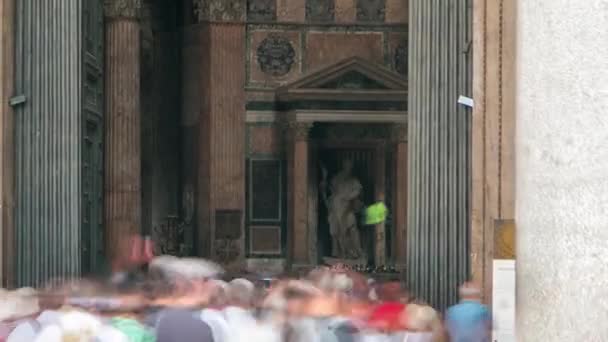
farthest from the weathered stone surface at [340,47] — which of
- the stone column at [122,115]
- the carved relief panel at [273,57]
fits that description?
the stone column at [122,115]

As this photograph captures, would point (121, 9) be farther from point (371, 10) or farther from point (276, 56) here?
point (371, 10)

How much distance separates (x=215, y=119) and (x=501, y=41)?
15660mm

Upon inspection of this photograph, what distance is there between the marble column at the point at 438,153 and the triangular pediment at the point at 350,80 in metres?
11.8

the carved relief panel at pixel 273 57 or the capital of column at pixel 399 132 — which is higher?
the carved relief panel at pixel 273 57

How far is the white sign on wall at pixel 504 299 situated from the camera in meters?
13.7

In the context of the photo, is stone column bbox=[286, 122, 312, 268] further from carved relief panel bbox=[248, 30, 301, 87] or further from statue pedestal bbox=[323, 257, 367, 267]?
carved relief panel bbox=[248, 30, 301, 87]

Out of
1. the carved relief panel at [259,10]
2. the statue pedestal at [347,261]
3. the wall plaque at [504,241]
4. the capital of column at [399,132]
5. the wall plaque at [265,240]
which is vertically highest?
the carved relief panel at [259,10]

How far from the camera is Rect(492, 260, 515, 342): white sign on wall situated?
1373cm

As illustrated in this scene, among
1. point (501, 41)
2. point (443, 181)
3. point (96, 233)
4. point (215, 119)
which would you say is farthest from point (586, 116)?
point (215, 119)

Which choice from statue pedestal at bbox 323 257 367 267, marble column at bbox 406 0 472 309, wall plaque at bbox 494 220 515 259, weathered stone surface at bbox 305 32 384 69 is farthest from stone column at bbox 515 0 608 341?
weathered stone surface at bbox 305 32 384 69

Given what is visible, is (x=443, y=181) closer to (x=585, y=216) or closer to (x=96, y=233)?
(x=96, y=233)

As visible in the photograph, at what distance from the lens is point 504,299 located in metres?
13.7

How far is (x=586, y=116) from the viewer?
1204cm

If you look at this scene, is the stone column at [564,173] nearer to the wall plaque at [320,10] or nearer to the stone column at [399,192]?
the stone column at [399,192]
